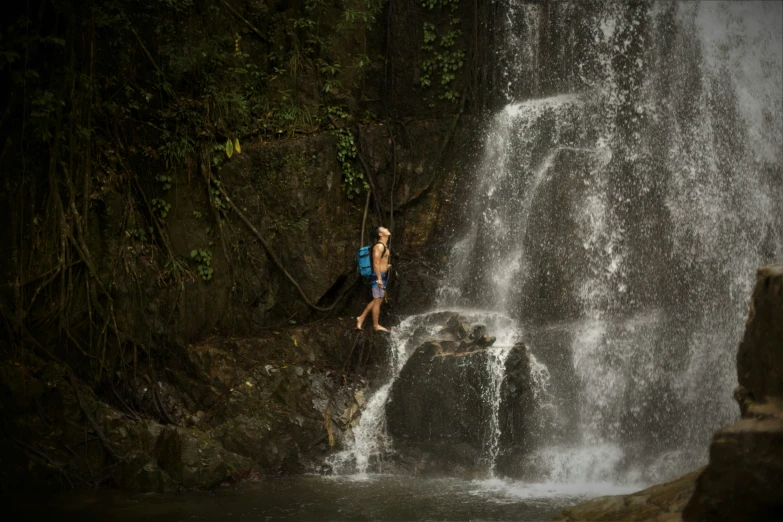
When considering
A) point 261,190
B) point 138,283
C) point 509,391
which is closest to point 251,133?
point 261,190

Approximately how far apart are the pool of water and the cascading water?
905mm

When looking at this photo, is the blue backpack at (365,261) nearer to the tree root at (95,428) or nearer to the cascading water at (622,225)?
the cascading water at (622,225)

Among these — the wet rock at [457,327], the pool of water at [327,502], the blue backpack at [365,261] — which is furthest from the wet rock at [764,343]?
the blue backpack at [365,261]

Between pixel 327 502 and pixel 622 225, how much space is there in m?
6.05

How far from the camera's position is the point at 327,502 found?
26.7 feet

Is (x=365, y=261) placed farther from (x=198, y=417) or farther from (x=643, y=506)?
(x=643, y=506)

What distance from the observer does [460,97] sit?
13.3m

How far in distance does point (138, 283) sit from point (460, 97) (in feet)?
20.0

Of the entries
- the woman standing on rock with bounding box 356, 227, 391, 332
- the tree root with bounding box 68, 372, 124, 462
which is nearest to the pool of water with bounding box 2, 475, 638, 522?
the tree root with bounding box 68, 372, 124, 462

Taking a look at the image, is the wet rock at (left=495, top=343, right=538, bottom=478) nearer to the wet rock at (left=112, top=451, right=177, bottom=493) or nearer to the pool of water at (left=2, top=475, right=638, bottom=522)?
the pool of water at (left=2, top=475, right=638, bottom=522)

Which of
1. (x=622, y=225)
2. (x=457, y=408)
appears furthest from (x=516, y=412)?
(x=622, y=225)

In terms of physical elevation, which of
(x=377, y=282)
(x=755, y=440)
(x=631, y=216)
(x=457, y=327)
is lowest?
(x=755, y=440)

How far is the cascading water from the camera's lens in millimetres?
10094

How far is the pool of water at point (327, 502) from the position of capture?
7598 millimetres
